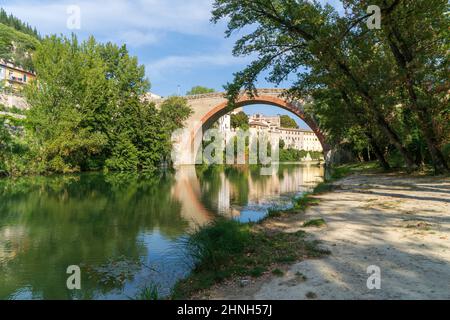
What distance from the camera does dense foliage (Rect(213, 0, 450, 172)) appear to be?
12.3 m

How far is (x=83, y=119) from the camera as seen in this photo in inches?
1233

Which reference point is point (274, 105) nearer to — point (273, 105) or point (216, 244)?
point (273, 105)

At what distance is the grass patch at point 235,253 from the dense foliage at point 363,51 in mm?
7634

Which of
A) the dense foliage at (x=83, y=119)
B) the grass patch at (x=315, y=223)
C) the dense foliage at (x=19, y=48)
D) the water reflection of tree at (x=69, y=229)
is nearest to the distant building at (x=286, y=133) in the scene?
the dense foliage at (x=19, y=48)

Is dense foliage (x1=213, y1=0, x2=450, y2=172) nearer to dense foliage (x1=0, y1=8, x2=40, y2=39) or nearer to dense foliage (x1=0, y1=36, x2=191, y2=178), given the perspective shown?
dense foliage (x1=0, y1=36, x2=191, y2=178)

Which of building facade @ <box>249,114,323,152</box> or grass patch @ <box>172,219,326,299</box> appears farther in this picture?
building facade @ <box>249,114,323,152</box>

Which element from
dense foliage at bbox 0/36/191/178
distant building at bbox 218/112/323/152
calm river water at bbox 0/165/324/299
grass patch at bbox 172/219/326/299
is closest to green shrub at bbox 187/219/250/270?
grass patch at bbox 172/219/326/299

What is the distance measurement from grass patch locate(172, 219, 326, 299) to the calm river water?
52 cm

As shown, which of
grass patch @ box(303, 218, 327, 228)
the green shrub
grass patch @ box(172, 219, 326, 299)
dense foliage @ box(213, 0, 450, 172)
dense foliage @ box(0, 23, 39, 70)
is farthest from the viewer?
dense foliage @ box(0, 23, 39, 70)

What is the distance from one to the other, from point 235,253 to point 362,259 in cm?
191

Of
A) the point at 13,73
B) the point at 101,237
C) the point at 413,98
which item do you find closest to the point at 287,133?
the point at 13,73

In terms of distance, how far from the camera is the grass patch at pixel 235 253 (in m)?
4.94

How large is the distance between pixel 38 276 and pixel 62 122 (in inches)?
981
